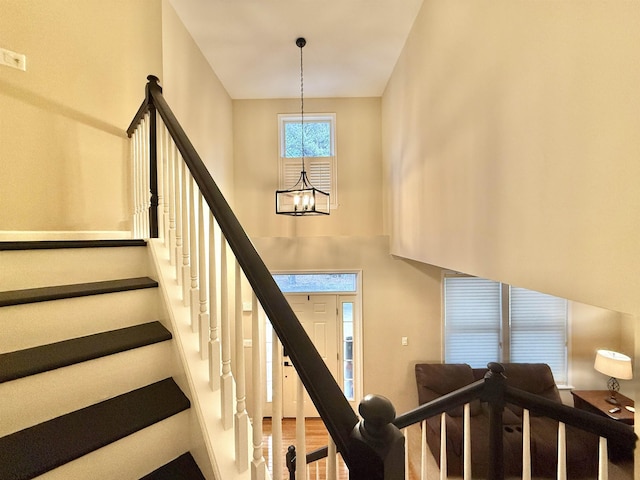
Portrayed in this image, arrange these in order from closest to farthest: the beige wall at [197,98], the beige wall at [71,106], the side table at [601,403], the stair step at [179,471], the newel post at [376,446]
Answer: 1. the newel post at [376,446]
2. the stair step at [179,471]
3. the beige wall at [71,106]
4. the beige wall at [197,98]
5. the side table at [601,403]

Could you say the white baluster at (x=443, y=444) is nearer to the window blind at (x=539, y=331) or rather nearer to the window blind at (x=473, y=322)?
the window blind at (x=473, y=322)

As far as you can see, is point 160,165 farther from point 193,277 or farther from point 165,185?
point 193,277

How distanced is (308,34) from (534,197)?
10.1ft

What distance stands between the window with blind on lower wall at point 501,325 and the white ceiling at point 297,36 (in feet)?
10.9

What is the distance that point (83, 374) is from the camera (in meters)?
1.05

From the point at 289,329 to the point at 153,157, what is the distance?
1.52 m

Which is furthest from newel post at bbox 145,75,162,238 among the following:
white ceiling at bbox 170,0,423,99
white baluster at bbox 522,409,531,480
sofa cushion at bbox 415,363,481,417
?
sofa cushion at bbox 415,363,481,417

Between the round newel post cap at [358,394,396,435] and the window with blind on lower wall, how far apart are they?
176 inches

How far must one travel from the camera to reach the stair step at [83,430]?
809 mm

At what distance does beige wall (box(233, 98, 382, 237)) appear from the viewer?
4.86 metres

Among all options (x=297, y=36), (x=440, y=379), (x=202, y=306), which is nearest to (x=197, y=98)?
(x=297, y=36)

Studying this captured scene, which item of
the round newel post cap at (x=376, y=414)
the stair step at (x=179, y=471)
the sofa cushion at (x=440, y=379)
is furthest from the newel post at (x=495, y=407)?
the sofa cushion at (x=440, y=379)

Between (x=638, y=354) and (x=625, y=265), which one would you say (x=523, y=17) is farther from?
(x=638, y=354)

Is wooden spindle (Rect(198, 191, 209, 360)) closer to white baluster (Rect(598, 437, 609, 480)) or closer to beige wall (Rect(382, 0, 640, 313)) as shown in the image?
beige wall (Rect(382, 0, 640, 313))
